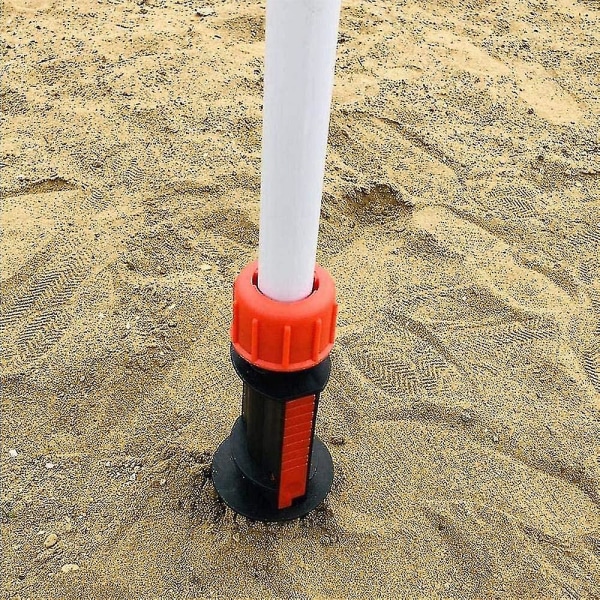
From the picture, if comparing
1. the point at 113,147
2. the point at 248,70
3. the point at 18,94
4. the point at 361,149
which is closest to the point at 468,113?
the point at 361,149

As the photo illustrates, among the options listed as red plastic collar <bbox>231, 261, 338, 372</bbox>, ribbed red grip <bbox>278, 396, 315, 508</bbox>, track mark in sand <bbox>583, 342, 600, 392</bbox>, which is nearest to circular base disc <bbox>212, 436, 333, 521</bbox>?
ribbed red grip <bbox>278, 396, 315, 508</bbox>

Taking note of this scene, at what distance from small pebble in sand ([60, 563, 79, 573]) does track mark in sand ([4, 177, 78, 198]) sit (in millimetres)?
1297

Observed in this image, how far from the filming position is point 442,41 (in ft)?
10.6

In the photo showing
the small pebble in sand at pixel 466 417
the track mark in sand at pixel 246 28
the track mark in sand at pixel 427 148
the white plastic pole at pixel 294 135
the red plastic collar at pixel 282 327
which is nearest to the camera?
the white plastic pole at pixel 294 135

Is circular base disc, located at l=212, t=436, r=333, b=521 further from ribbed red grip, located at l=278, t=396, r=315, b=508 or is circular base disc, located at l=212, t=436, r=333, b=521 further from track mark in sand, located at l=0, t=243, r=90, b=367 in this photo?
track mark in sand, located at l=0, t=243, r=90, b=367

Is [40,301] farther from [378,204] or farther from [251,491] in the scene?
[378,204]

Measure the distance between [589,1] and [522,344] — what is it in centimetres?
233

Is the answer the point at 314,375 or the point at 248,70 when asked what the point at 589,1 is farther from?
the point at 314,375

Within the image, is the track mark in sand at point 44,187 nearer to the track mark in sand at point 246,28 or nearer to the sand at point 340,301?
the sand at point 340,301

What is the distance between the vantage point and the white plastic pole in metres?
1.00

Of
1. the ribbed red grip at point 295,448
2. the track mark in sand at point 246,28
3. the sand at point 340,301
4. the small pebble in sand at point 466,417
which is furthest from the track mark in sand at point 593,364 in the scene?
the track mark in sand at point 246,28

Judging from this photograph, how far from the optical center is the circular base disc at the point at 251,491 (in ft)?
5.31

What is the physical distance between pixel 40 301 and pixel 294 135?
4.13 ft

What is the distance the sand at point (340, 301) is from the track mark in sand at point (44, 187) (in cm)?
1
